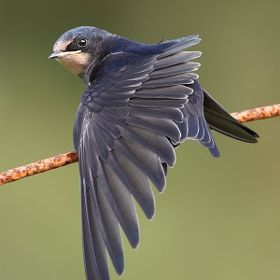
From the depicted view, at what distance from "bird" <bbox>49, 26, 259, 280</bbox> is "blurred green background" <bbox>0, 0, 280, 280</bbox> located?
772mm

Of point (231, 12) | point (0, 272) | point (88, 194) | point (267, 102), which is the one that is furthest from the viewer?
point (231, 12)

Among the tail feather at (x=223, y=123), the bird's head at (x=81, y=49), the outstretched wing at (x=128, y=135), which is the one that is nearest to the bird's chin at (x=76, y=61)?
the bird's head at (x=81, y=49)

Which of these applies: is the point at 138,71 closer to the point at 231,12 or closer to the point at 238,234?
the point at 238,234

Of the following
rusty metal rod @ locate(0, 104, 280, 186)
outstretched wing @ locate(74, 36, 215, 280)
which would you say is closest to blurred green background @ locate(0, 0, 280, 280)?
outstretched wing @ locate(74, 36, 215, 280)

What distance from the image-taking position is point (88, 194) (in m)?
2.40

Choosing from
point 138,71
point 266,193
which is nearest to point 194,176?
point 266,193

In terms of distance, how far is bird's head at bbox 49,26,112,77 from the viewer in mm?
3043

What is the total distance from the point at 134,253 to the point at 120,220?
1.32m

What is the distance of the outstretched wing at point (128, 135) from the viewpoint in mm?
2258

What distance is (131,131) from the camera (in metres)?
2.50

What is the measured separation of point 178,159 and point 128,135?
1396mm

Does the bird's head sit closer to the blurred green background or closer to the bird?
the bird

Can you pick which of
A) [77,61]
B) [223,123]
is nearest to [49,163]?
[223,123]

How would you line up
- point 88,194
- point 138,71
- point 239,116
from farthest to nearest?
1. point 138,71
2. point 88,194
3. point 239,116
